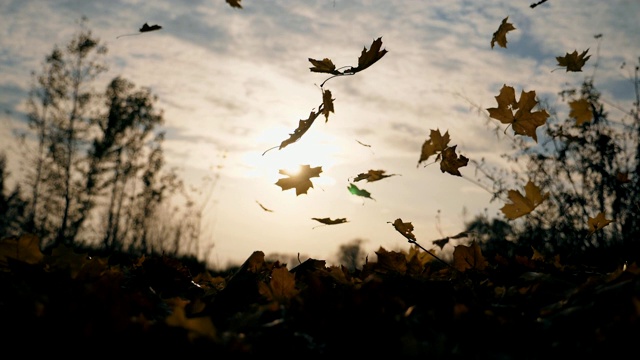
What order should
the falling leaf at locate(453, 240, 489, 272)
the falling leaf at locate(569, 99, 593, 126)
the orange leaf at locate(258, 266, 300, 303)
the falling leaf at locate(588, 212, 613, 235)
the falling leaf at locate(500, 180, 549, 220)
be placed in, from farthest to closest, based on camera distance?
the falling leaf at locate(569, 99, 593, 126) → the falling leaf at locate(588, 212, 613, 235) → the falling leaf at locate(500, 180, 549, 220) → the falling leaf at locate(453, 240, 489, 272) → the orange leaf at locate(258, 266, 300, 303)

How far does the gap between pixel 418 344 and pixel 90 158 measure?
24.9 meters

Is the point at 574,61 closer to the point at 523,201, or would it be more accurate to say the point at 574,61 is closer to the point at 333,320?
the point at 523,201

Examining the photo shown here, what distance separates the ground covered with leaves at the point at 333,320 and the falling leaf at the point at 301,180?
725 mm

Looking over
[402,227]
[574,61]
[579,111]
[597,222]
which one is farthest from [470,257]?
[579,111]

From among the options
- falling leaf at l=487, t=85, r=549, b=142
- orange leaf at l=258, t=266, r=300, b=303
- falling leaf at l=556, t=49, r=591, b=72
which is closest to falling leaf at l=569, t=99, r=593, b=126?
falling leaf at l=556, t=49, r=591, b=72

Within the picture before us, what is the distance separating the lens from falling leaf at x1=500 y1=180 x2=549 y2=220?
5.38 feet

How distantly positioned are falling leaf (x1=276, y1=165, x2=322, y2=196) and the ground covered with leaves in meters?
0.73

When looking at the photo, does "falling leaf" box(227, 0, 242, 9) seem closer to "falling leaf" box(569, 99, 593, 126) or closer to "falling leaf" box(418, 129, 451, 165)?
"falling leaf" box(418, 129, 451, 165)

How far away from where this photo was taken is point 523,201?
169cm

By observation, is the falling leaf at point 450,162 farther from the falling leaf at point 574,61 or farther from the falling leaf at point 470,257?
the falling leaf at point 574,61

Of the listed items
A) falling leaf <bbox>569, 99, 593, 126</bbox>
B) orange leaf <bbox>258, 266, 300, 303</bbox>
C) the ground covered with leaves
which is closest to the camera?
the ground covered with leaves

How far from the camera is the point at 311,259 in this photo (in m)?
1.59

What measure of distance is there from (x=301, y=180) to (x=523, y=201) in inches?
32.2

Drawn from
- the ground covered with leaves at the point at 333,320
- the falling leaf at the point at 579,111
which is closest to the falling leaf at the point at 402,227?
the ground covered with leaves at the point at 333,320
